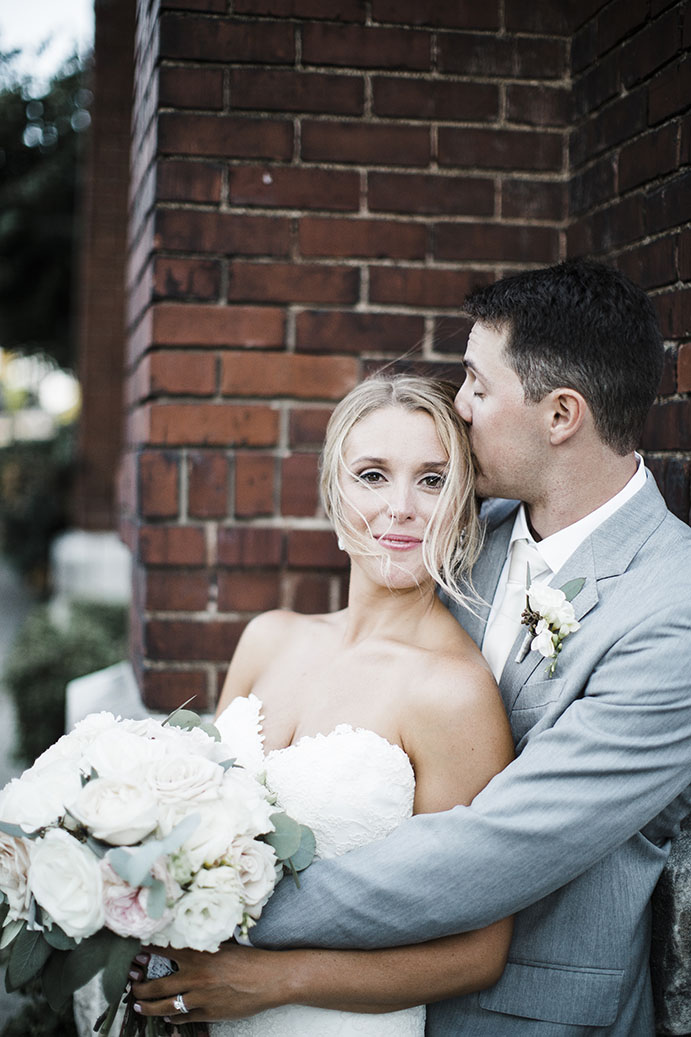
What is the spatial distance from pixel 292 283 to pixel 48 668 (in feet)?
12.6

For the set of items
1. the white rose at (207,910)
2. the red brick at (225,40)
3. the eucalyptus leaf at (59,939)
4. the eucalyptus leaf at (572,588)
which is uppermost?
the red brick at (225,40)

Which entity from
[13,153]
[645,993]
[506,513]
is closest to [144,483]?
[506,513]

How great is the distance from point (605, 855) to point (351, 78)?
2.13 metres

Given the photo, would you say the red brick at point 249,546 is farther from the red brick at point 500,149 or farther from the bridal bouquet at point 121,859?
the red brick at point 500,149

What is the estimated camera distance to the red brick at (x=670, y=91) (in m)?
2.22

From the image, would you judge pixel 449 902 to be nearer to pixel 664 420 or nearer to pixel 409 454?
pixel 409 454

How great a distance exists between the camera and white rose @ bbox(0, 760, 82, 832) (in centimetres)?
160

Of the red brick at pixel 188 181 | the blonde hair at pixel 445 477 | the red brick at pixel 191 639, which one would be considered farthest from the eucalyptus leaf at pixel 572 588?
the red brick at pixel 188 181

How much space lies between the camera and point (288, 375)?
2.64 metres

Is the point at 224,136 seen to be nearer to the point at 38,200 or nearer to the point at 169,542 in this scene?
the point at 169,542

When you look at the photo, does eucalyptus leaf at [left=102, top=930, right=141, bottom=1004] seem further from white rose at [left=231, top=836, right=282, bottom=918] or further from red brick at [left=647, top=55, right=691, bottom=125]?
red brick at [left=647, top=55, right=691, bottom=125]

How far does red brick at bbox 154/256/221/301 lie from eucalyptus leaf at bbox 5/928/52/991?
5.43 ft

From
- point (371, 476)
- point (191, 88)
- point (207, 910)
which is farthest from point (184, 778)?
point (191, 88)

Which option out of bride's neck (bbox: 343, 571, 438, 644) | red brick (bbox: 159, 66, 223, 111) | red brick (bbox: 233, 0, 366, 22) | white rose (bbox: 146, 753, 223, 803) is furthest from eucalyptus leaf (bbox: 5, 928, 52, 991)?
red brick (bbox: 233, 0, 366, 22)
